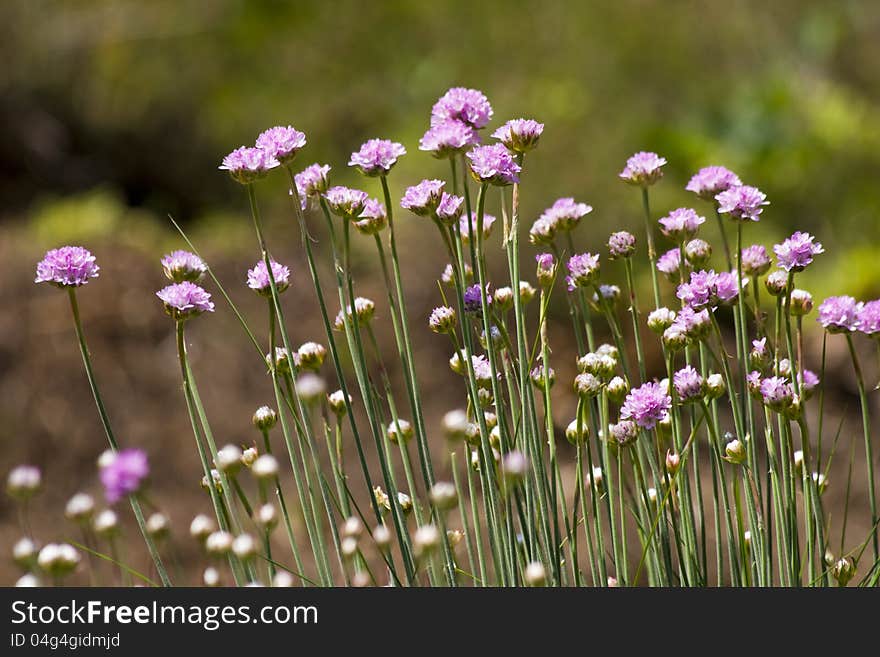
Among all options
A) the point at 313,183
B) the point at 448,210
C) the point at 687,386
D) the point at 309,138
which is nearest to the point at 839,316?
the point at 687,386

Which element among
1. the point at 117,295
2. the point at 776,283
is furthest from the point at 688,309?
the point at 117,295

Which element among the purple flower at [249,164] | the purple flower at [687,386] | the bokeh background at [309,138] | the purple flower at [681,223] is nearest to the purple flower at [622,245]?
the purple flower at [681,223]

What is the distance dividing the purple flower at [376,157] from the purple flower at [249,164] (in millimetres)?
73

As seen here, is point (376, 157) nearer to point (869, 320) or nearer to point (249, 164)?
point (249, 164)

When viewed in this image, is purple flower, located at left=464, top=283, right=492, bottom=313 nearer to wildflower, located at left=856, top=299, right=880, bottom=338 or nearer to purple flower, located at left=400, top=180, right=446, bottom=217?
purple flower, located at left=400, top=180, right=446, bottom=217

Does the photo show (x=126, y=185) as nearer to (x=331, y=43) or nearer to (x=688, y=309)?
(x=331, y=43)

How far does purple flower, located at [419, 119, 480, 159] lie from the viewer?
865mm

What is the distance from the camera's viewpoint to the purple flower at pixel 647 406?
0.89 metres

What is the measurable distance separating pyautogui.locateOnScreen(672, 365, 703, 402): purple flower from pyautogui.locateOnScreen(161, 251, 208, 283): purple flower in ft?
1.51

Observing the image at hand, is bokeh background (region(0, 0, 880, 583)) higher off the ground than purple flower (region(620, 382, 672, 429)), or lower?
higher

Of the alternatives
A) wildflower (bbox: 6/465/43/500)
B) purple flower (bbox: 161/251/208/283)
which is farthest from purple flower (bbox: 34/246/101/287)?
Result: wildflower (bbox: 6/465/43/500)

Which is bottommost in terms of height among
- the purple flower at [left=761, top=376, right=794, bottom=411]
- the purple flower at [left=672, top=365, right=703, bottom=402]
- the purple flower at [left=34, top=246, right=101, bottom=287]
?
the purple flower at [left=761, top=376, right=794, bottom=411]

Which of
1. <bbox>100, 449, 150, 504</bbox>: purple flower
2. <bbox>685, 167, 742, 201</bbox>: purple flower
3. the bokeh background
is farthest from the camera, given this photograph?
the bokeh background

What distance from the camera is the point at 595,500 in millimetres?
958
